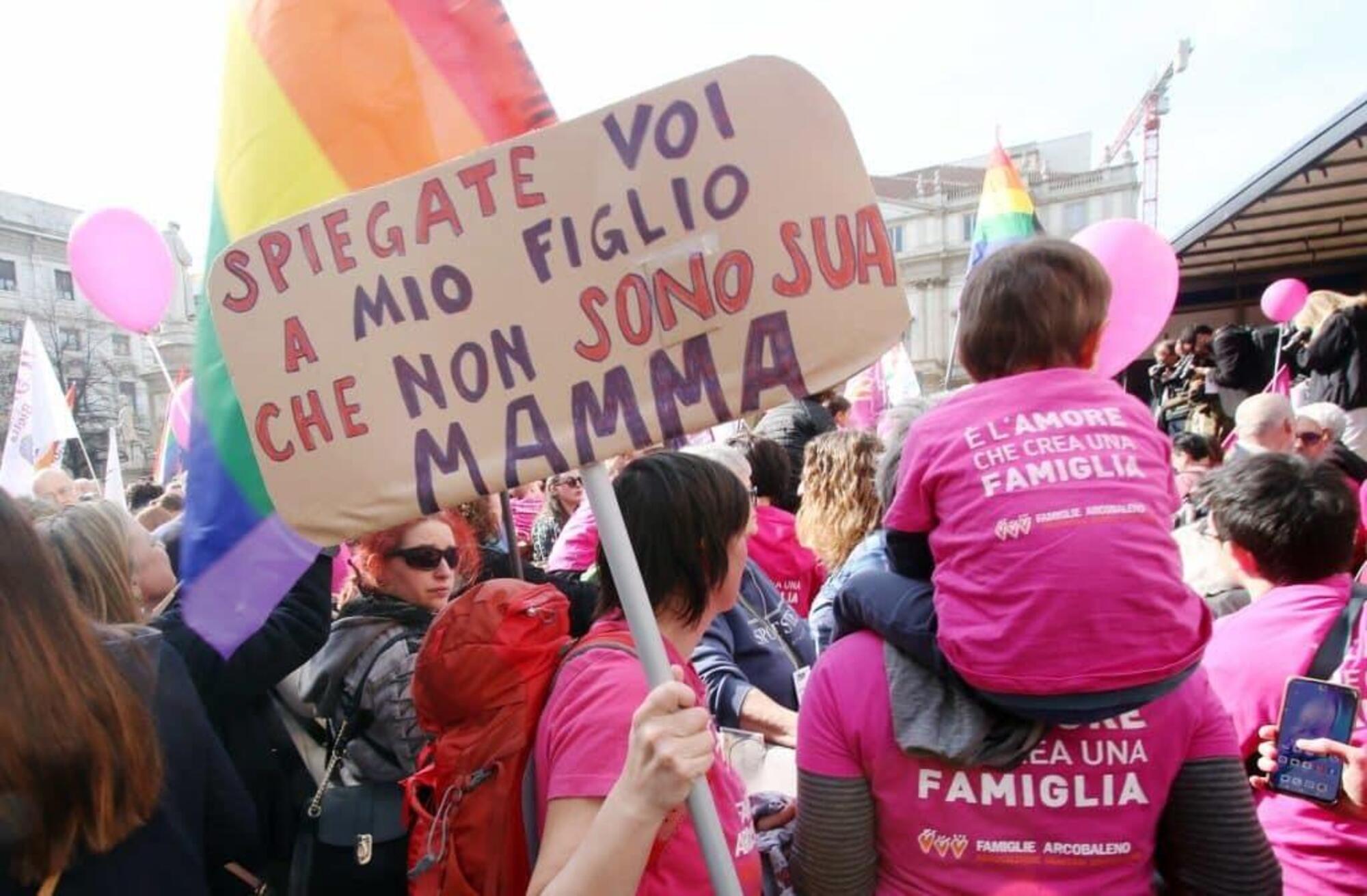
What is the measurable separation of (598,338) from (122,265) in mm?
4845

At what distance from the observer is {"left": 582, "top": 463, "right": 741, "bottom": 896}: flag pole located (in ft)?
4.39

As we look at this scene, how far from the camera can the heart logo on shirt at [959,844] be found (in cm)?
144

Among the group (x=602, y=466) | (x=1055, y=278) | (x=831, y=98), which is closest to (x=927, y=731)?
(x=602, y=466)

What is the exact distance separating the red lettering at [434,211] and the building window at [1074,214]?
59310 mm

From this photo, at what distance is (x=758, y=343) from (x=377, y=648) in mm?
1493

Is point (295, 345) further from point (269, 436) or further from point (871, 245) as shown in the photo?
point (871, 245)

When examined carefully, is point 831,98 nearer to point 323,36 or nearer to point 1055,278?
point 1055,278

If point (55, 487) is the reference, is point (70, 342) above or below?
above

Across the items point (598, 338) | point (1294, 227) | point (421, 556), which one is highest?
point (598, 338)

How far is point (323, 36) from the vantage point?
1.75 m

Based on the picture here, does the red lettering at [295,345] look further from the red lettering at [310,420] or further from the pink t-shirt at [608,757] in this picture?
the pink t-shirt at [608,757]

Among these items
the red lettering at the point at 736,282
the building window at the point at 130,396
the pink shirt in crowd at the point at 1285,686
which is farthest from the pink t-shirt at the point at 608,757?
the building window at the point at 130,396

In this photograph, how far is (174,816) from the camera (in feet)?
5.24

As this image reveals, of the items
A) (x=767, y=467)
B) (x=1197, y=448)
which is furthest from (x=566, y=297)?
(x=1197, y=448)
